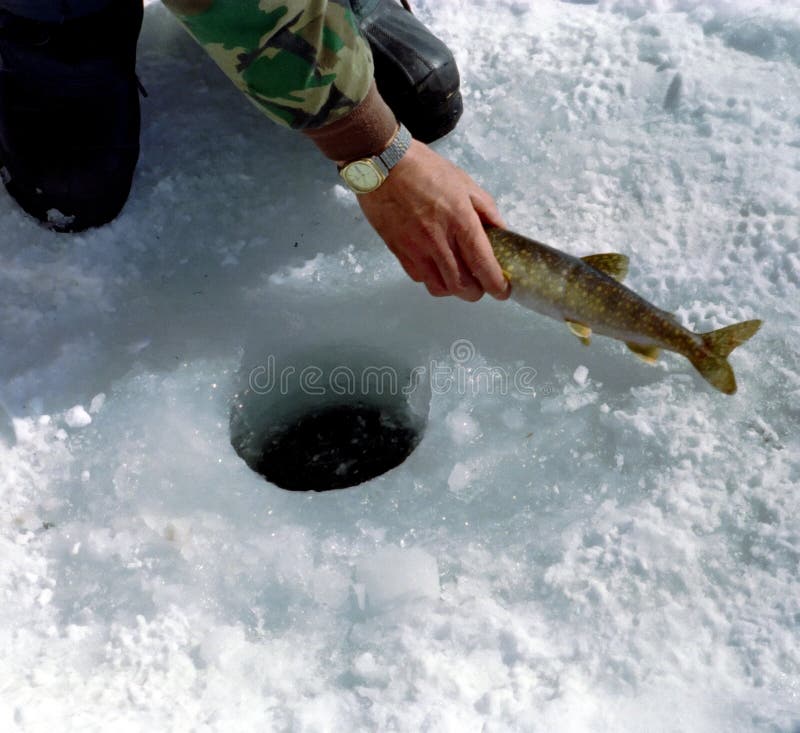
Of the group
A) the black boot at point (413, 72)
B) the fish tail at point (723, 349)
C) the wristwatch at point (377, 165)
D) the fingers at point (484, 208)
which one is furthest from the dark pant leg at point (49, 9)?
the fish tail at point (723, 349)

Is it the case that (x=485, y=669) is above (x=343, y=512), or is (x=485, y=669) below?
above

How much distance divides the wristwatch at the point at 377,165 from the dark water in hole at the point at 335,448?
30.3 inches

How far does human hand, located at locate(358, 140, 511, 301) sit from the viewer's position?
1901mm

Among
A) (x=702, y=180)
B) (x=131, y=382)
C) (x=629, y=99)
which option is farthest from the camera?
(x=629, y=99)

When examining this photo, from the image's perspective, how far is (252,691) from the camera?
166 centimetres

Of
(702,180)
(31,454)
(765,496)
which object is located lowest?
(31,454)

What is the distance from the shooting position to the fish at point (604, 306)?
6.05 feet

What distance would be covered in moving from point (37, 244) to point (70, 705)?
4.61 ft

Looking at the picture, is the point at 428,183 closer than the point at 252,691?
No

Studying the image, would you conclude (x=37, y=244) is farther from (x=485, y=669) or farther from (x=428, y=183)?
(x=485, y=669)

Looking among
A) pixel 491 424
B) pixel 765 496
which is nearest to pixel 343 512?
pixel 491 424

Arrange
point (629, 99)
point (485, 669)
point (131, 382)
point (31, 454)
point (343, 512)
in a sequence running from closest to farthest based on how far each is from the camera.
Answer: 1. point (485, 669)
2. point (343, 512)
3. point (31, 454)
4. point (131, 382)
5. point (629, 99)

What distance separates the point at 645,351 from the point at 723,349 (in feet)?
0.57

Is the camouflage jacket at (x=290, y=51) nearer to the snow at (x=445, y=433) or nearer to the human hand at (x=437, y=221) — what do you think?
the human hand at (x=437, y=221)
